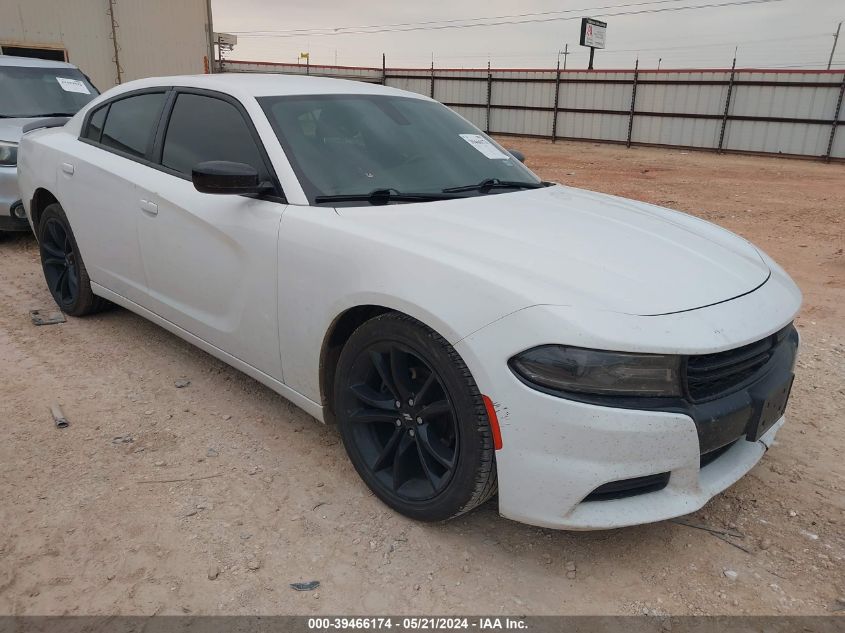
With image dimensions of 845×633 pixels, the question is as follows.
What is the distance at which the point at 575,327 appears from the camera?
1.96 metres

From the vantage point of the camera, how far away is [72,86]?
7.72 m

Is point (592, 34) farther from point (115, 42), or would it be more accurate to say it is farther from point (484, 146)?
point (484, 146)

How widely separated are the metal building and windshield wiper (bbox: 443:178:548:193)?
16.2 meters

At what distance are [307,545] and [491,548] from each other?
68 cm

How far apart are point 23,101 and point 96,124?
3908 mm

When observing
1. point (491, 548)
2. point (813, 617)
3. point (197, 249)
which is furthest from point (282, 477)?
point (813, 617)

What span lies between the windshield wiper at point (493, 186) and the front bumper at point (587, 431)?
113 cm

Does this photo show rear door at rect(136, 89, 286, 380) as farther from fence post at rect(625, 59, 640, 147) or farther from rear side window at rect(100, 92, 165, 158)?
fence post at rect(625, 59, 640, 147)

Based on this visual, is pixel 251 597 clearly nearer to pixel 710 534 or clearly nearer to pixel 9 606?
pixel 9 606

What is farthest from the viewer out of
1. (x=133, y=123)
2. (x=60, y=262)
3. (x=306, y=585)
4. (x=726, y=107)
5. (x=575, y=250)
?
(x=726, y=107)

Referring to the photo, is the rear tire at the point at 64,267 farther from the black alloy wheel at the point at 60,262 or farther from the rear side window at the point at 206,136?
the rear side window at the point at 206,136

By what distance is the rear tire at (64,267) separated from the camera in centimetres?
432

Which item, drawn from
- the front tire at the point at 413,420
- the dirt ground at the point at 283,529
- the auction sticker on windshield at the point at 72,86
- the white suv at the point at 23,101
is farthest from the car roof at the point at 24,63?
the front tire at the point at 413,420

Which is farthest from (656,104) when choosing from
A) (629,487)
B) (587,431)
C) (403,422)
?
(587,431)
